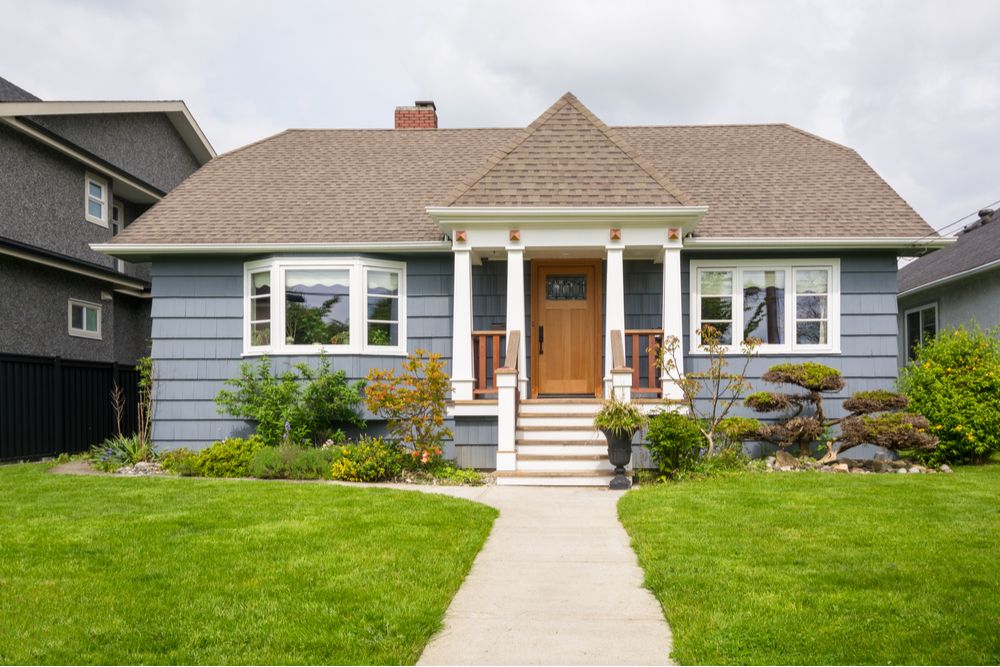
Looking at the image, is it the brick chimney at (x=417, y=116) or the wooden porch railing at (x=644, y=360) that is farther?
the brick chimney at (x=417, y=116)

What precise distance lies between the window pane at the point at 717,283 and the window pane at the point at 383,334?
16.3 feet

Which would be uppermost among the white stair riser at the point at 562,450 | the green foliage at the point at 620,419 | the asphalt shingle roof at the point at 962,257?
the asphalt shingle roof at the point at 962,257

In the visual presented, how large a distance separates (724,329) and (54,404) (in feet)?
38.2

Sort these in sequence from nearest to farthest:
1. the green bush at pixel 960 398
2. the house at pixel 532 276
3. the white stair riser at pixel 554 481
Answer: the white stair riser at pixel 554 481 → the green bush at pixel 960 398 → the house at pixel 532 276

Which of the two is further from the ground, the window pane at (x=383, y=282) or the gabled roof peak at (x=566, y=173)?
the gabled roof peak at (x=566, y=173)

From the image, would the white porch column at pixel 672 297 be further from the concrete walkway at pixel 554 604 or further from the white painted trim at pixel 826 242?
the concrete walkway at pixel 554 604

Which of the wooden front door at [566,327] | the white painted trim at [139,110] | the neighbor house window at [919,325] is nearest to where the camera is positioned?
the wooden front door at [566,327]

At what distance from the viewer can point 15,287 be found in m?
14.0

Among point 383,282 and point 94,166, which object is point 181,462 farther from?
point 94,166

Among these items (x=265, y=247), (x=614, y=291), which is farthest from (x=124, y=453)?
(x=614, y=291)

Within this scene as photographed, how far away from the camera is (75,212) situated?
627 inches

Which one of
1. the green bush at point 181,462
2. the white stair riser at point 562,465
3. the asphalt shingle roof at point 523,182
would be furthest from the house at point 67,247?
the white stair riser at point 562,465

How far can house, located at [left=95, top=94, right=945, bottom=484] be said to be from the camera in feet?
36.5

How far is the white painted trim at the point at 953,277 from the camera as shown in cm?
1390
